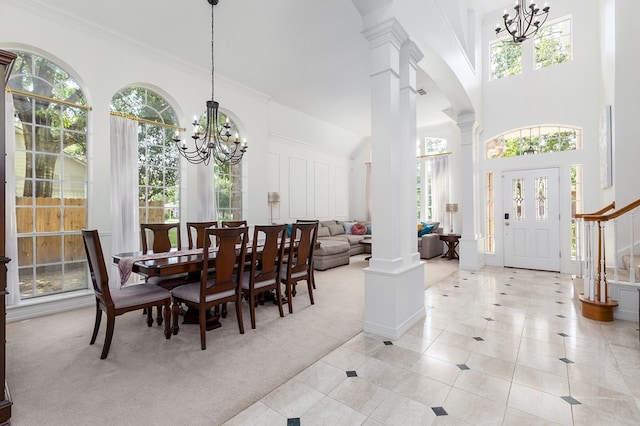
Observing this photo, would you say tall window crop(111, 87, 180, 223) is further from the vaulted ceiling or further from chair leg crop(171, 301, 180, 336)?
chair leg crop(171, 301, 180, 336)

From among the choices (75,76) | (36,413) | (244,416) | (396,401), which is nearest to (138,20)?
(75,76)

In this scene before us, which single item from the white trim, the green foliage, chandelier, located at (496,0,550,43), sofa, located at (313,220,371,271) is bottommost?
the white trim

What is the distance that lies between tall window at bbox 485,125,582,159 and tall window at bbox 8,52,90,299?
7281mm

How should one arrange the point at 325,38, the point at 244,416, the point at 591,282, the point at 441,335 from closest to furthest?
the point at 244,416, the point at 441,335, the point at 591,282, the point at 325,38

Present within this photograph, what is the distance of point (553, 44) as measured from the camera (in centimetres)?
566

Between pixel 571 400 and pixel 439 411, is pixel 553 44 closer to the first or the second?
pixel 571 400

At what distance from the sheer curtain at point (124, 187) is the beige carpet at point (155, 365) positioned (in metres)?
1.04

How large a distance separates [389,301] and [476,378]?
844mm

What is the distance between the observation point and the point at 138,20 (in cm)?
376

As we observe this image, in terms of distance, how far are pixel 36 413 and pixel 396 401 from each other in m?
2.16

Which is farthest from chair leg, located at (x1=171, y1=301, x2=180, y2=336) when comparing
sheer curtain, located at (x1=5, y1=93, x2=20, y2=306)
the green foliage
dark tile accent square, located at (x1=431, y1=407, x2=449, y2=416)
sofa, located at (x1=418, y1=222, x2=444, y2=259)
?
sofa, located at (x1=418, y1=222, x2=444, y2=259)

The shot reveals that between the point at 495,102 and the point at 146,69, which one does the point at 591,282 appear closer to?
the point at 495,102

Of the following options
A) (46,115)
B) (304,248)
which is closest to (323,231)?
(304,248)

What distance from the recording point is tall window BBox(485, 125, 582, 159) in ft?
18.0
